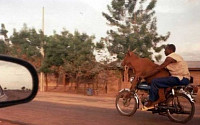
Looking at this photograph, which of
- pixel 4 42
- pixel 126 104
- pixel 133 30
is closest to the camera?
pixel 126 104

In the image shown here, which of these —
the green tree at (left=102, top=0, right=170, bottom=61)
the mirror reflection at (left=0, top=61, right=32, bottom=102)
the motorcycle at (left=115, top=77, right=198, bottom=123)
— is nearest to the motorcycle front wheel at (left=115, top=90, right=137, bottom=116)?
the motorcycle at (left=115, top=77, right=198, bottom=123)

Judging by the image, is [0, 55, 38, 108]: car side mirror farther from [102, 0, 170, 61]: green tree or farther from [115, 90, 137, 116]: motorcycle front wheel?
[102, 0, 170, 61]: green tree

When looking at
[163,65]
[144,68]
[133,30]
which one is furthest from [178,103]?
[133,30]

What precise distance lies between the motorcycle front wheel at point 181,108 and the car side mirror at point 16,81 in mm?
5807

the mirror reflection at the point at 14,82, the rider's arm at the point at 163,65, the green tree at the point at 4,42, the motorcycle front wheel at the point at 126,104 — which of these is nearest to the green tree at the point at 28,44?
the green tree at the point at 4,42

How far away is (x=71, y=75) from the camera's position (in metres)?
33.6

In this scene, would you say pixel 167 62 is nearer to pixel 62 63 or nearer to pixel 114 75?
pixel 114 75

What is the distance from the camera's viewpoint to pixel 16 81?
3664mm

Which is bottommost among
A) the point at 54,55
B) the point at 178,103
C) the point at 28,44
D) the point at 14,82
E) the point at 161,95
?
the point at 178,103

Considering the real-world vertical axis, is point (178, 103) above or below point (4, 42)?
below

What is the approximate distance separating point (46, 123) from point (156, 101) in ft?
9.98

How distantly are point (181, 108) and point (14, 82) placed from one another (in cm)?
616

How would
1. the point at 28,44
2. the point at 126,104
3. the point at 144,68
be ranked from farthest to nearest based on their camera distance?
the point at 28,44 → the point at 126,104 → the point at 144,68

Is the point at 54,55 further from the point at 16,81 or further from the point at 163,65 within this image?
the point at 16,81
